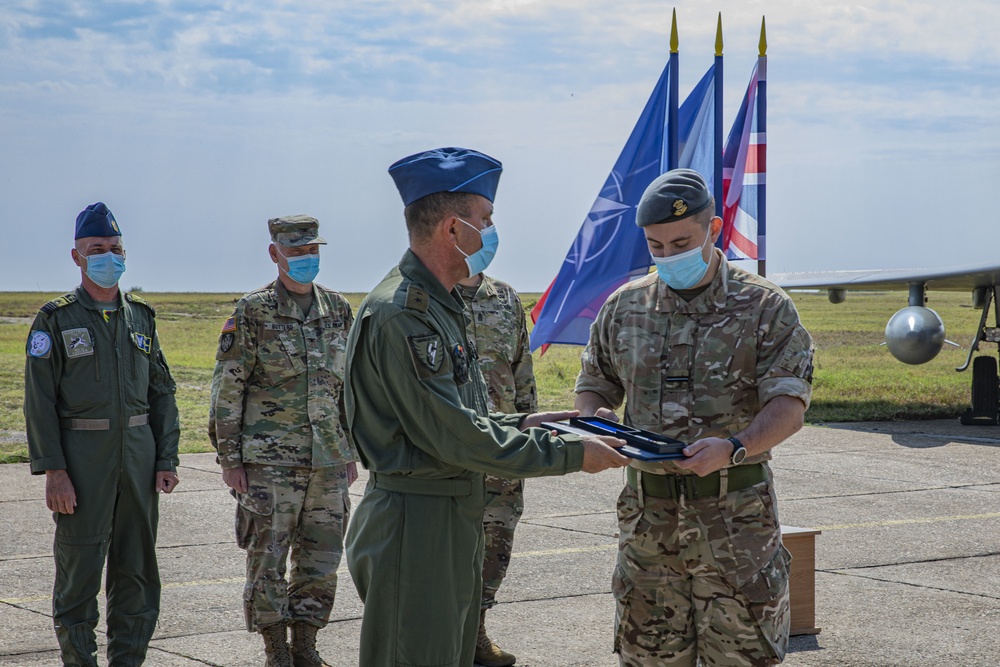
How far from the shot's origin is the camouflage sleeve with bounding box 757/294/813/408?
3475 mm

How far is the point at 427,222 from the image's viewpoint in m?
3.26

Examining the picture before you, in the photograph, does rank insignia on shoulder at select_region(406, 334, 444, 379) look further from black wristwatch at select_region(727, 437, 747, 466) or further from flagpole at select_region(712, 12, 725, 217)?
flagpole at select_region(712, 12, 725, 217)

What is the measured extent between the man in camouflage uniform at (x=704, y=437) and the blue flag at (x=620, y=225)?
768 centimetres

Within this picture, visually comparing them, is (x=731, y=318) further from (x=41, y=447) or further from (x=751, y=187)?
(x=751, y=187)

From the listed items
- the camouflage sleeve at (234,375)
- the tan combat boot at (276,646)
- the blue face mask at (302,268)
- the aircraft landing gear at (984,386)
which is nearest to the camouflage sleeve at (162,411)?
the camouflage sleeve at (234,375)

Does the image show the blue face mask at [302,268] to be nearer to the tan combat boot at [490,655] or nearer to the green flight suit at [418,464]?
the tan combat boot at [490,655]

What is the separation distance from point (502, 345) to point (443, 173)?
2.57 meters

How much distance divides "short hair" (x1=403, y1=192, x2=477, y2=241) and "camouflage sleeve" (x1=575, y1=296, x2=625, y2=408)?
88cm

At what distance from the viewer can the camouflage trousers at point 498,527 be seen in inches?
210

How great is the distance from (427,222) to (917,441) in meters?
11.3

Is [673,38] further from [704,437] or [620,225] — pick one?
[704,437]

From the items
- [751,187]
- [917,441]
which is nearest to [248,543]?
[917,441]

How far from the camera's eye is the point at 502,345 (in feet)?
18.7

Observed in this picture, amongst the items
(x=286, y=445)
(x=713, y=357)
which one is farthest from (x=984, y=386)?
(x=713, y=357)
